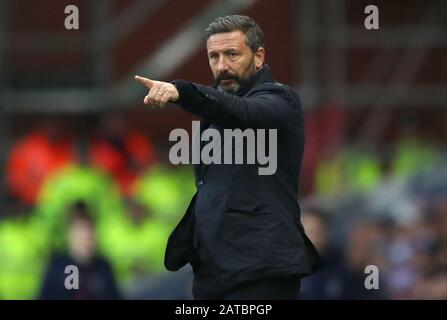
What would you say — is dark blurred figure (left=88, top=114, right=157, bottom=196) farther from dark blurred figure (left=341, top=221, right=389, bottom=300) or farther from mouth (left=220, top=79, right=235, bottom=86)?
mouth (left=220, top=79, right=235, bottom=86)

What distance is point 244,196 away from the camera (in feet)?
20.2

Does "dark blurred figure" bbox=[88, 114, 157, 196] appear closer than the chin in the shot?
No

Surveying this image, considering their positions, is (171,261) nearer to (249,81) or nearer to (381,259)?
(249,81)

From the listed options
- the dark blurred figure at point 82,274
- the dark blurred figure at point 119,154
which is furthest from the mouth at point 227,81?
the dark blurred figure at point 119,154

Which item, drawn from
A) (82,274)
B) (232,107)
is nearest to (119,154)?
(82,274)

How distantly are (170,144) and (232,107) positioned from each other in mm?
10110

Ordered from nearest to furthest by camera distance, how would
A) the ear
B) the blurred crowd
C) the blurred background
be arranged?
the ear < the blurred crowd < the blurred background

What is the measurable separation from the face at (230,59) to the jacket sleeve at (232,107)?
15cm

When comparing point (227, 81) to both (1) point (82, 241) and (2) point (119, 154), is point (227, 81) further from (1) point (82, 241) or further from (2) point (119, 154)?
(2) point (119, 154)

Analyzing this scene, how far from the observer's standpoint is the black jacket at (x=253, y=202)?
19.8ft

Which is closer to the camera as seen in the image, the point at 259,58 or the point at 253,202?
the point at 253,202

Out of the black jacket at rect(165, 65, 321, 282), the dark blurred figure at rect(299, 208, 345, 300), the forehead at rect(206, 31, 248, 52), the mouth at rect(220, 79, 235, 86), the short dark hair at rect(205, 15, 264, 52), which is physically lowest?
the dark blurred figure at rect(299, 208, 345, 300)

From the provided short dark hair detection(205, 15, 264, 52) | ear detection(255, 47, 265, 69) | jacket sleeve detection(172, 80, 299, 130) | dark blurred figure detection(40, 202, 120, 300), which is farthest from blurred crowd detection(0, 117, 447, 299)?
jacket sleeve detection(172, 80, 299, 130)

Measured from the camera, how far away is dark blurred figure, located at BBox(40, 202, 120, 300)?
33.5 feet
